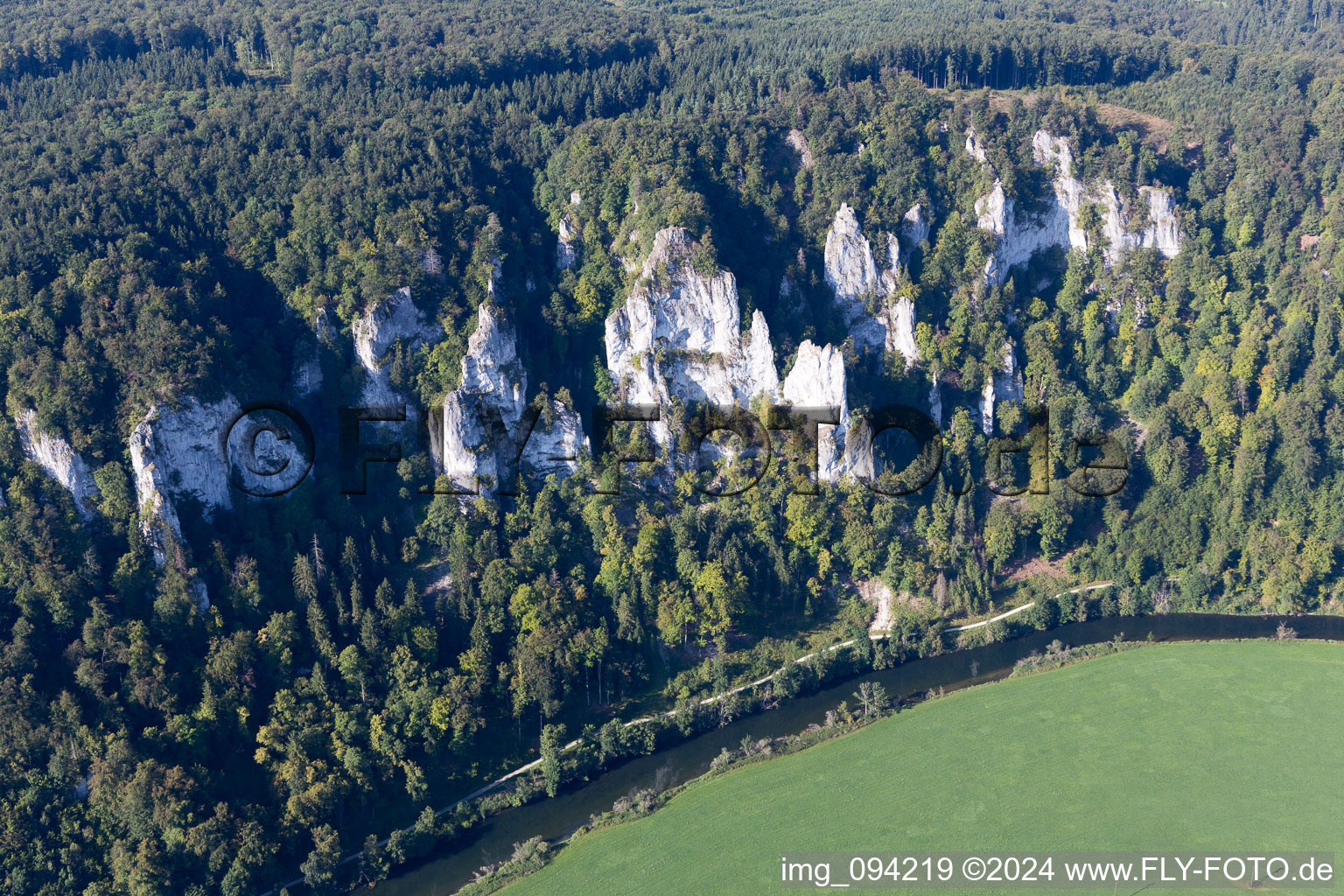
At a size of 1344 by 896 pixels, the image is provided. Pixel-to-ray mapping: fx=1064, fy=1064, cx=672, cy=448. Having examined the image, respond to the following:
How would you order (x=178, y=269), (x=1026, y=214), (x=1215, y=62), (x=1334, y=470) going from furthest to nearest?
(x=1215, y=62), (x=1026, y=214), (x=1334, y=470), (x=178, y=269)

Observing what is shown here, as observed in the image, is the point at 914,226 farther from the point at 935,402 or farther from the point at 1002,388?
the point at 935,402

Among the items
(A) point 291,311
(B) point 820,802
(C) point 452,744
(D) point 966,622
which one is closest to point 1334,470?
(D) point 966,622

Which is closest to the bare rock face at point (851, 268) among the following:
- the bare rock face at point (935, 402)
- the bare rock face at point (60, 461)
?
→ the bare rock face at point (935, 402)

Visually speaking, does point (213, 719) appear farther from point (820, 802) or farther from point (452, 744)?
point (820, 802)

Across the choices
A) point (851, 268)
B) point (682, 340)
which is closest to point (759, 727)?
point (682, 340)

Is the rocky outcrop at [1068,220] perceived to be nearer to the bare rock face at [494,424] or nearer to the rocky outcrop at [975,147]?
the rocky outcrop at [975,147]

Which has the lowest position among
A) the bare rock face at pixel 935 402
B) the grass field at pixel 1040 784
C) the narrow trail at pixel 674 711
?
the grass field at pixel 1040 784
